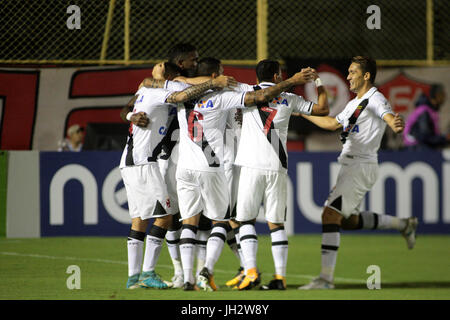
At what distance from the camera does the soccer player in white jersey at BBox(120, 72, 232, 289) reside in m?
6.68

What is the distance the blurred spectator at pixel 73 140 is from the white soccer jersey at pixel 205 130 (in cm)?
541

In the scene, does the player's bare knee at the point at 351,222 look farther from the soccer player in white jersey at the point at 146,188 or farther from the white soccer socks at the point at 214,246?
the soccer player in white jersey at the point at 146,188

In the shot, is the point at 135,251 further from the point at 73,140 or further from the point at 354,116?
the point at 73,140

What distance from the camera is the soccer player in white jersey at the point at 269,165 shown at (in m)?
6.64

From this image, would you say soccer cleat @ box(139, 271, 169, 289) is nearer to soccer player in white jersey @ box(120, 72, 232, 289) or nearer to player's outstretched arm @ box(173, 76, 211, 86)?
soccer player in white jersey @ box(120, 72, 232, 289)

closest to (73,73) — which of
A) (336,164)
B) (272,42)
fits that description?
(272,42)

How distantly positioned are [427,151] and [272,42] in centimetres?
305

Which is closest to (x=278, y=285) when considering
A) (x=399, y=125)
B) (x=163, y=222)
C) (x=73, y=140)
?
(x=163, y=222)

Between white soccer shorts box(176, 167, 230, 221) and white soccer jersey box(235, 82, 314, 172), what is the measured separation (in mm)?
306

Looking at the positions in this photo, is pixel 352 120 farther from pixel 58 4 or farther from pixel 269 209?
pixel 58 4

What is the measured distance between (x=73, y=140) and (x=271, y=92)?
6011mm

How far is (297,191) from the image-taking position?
11391 mm

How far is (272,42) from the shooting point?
13.0m

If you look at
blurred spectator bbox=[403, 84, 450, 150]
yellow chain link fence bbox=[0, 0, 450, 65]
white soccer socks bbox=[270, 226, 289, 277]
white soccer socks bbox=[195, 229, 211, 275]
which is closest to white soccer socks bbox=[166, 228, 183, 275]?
white soccer socks bbox=[195, 229, 211, 275]
